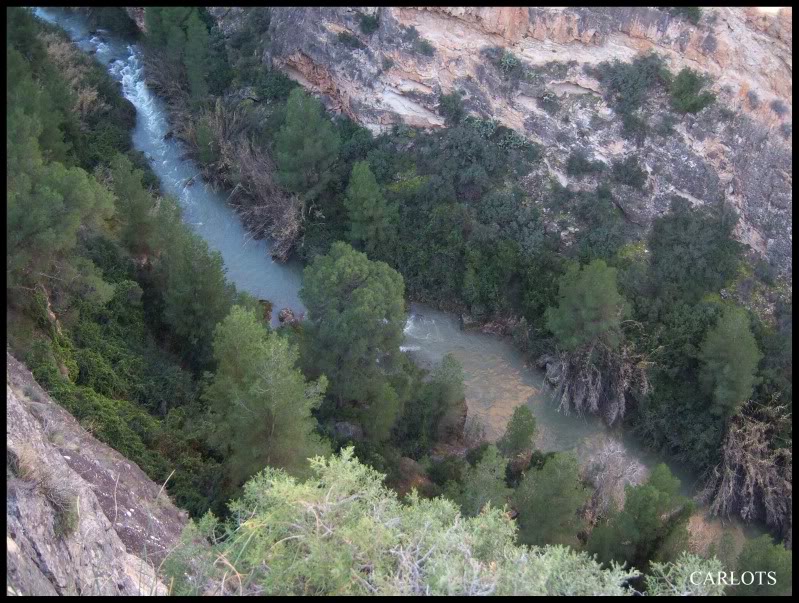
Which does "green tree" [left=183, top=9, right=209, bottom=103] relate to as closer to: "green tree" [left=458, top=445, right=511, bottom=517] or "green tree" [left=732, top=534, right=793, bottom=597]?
"green tree" [left=458, top=445, right=511, bottom=517]

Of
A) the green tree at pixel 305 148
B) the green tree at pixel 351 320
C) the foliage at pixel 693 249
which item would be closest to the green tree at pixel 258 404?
the green tree at pixel 351 320

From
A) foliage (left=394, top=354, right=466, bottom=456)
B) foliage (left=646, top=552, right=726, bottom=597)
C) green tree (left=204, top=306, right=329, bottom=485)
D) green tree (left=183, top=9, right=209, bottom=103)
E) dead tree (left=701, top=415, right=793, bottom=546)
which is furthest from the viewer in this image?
green tree (left=183, top=9, right=209, bottom=103)

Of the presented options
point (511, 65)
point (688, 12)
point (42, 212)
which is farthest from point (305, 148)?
point (688, 12)

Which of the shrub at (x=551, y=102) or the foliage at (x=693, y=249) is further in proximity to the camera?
the shrub at (x=551, y=102)

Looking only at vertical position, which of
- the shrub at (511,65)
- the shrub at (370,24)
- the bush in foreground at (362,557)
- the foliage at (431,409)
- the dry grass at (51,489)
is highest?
the shrub at (511,65)

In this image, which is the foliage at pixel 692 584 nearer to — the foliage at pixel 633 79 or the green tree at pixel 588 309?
the green tree at pixel 588 309

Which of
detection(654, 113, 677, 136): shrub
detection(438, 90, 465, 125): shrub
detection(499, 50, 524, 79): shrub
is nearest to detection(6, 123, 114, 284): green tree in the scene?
detection(438, 90, 465, 125): shrub

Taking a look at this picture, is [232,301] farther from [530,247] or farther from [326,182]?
[530,247]
